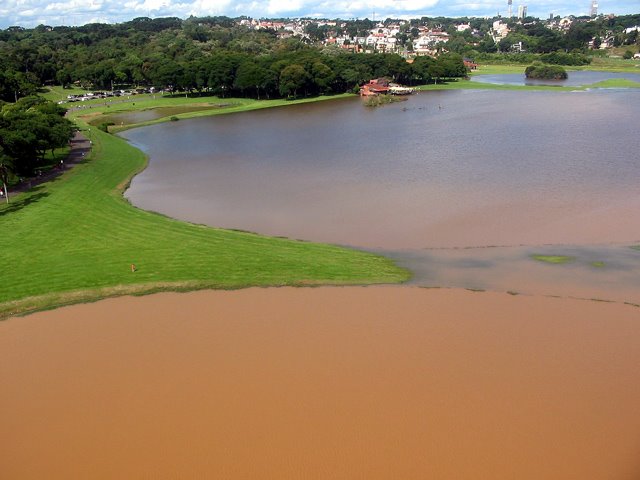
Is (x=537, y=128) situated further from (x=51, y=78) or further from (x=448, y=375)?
(x=51, y=78)

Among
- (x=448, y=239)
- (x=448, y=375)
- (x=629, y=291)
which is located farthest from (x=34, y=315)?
(x=629, y=291)

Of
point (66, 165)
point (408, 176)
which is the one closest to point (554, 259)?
point (408, 176)

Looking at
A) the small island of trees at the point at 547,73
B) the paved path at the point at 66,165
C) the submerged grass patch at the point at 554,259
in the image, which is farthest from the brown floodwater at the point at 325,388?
the small island of trees at the point at 547,73

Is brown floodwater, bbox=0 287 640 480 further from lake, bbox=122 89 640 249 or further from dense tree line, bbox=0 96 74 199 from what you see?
dense tree line, bbox=0 96 74 199

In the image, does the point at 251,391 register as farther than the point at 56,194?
No

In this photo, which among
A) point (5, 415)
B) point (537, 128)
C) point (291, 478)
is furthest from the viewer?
point (537, 128)

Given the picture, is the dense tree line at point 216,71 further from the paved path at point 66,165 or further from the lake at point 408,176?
the paved path at point 66,165

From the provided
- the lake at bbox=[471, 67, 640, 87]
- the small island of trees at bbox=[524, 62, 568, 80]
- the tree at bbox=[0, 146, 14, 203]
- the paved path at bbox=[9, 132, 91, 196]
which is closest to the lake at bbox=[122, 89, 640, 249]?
the paved path at bbox=[9, 132, 91, 196]
